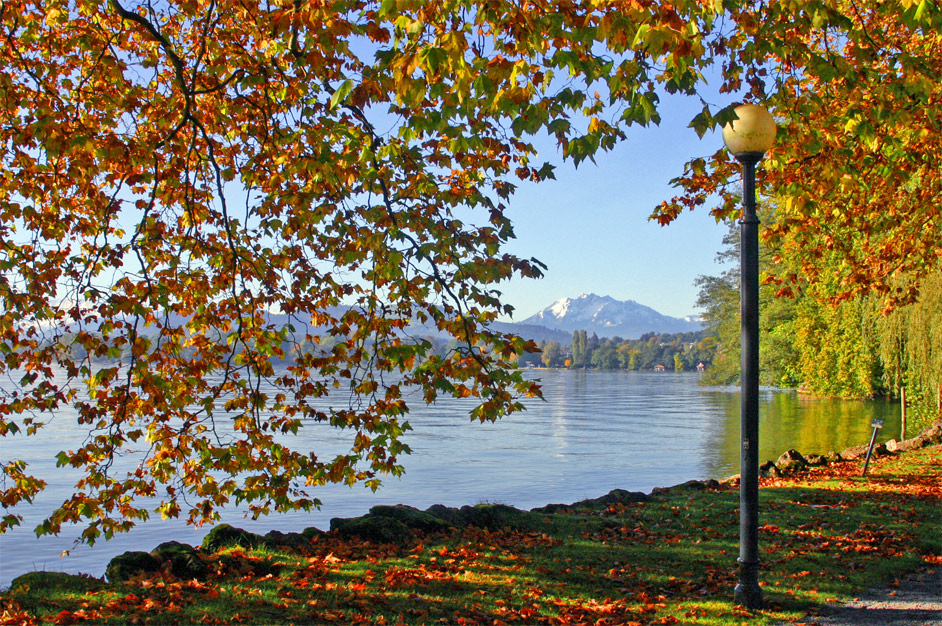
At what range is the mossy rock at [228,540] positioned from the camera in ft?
27.6

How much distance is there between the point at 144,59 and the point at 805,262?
947 cm

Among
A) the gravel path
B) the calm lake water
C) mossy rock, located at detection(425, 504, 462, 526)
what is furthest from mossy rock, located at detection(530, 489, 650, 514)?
the gravel path

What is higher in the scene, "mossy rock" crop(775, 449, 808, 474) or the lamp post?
the lamp post

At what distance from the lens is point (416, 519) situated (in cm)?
935

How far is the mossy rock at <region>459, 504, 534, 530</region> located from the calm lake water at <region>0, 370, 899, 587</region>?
3.83 meters

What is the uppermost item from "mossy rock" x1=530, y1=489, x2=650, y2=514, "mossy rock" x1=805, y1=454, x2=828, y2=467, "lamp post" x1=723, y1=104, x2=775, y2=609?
"lamp post" x1=723, y1=104, x2=775, y2=609

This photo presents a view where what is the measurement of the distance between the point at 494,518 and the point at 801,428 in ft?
78.2

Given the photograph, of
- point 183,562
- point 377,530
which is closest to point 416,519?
point 377,530

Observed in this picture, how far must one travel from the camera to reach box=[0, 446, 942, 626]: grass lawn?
5.90 m

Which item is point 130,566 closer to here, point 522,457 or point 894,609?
point 894,609

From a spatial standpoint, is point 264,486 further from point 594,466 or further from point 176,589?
point 594,466

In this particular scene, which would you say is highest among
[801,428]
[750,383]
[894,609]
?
[750,383]

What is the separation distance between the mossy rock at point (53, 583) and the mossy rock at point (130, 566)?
8.6 inches

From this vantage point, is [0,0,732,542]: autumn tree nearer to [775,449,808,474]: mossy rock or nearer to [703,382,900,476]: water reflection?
[775,449,808,474]: mossy rock
